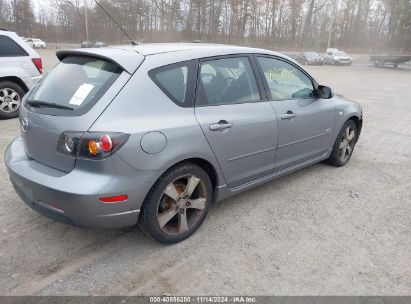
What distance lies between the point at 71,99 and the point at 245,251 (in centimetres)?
187

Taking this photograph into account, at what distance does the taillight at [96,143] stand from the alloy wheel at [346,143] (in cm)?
347

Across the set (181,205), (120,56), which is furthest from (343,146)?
(120,56)

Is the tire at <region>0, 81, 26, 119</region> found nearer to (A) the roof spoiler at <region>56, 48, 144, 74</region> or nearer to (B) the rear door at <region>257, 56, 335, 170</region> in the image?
(A) the roof spoiler at <region>56, 48, 144, 74</region>

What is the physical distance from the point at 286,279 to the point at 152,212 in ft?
3.73

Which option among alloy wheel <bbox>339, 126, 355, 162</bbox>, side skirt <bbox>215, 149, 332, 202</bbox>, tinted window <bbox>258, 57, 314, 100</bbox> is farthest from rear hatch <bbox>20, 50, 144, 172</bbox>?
alloy wheel <bbox>339, 126, 355, 162</bbox>

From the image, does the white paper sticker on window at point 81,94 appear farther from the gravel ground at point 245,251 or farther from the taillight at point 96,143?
the gravel ground at point 245,251

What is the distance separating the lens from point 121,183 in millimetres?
2543

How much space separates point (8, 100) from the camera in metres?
7.17

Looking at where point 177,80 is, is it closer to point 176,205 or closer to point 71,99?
point 71,99

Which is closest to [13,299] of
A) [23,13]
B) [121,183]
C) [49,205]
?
[49,205]

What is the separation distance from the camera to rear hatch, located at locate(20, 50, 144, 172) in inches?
102

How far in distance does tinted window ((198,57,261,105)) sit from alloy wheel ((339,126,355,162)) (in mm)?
2012

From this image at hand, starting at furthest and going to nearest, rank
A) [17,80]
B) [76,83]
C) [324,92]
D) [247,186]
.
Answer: [17,80], [324,92], [247,186], [76,83]

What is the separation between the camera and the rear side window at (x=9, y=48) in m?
7.00
